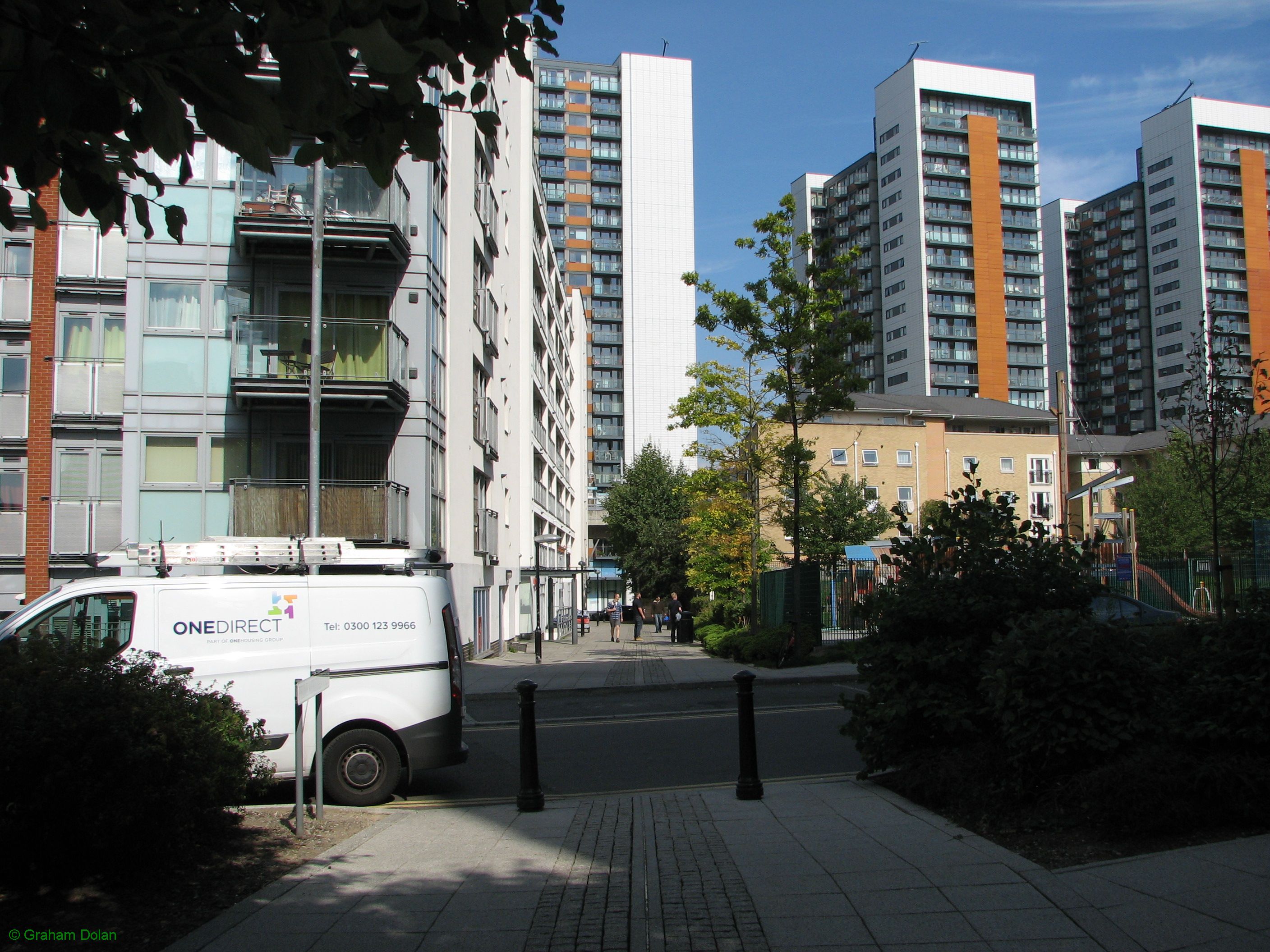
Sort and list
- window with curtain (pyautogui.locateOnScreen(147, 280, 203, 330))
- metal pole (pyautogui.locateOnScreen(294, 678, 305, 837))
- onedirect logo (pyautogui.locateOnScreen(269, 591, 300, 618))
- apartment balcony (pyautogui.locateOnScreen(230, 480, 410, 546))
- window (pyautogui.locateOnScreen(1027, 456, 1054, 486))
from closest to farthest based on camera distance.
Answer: metal pole (pyautogui.locateOnScreen(294, 678, 305, 837)) < onedirect logo (pyautogui.locateOnScreen(269, 591, 300, 618)) < apartment balcony (pyautogui.locateOnScreen(230, 480, 410, 546)) < window with curtain (pyautogui.locateOnScreen(147, 280, 203, 330)) < window (pyautogui.locateOnScreen(1027, 456, 1054, 486))

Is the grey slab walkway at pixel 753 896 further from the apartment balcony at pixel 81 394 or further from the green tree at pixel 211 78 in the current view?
the apartment balcony at pixel 81 394

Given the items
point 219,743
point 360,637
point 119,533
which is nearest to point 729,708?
point 360,637

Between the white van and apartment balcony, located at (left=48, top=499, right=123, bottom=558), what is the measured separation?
16014 mm

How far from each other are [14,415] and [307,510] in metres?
8.90

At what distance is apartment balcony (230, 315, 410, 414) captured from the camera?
21.6m

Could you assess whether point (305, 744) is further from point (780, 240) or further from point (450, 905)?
point (780, 240)

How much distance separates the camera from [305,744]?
858 centimetres

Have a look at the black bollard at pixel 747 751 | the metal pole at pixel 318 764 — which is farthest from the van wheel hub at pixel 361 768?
the black bollard at pixel 747 751

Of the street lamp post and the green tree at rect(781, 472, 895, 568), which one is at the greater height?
the green tree at rect(781, 472, 895, 568)

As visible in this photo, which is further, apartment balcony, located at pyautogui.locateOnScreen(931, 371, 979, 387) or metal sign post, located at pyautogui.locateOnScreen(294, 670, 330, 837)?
apartment balcony, located at pyautogui.locateOnScreen(931, 371, 979, 387)

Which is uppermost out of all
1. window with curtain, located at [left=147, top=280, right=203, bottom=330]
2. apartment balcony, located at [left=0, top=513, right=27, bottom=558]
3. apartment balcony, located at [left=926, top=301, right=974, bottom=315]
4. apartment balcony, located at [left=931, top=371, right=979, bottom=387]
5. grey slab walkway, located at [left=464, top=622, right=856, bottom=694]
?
apartment balcony, located at [left=926, top=301, right=974, bottom=315]

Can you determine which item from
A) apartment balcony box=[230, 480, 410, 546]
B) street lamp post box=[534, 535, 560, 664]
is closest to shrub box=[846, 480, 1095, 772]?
apartment balcony box=[230, 480, 410, 546]

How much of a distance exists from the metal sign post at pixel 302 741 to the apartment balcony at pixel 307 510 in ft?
47.2

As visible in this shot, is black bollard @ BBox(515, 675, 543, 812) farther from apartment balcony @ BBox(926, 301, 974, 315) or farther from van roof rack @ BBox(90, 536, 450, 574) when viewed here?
apartment balcony @ BBox(926, 301, 974, 315)
